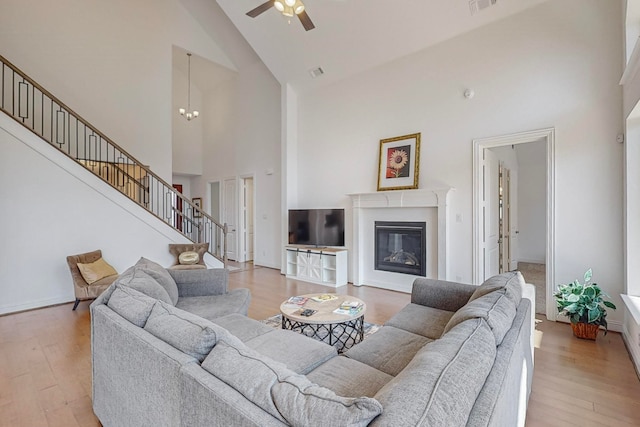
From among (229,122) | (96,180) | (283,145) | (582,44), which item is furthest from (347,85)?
(96,180)

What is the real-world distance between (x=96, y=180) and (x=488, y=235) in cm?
609

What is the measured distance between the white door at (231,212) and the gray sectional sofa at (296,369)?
5.90 meters

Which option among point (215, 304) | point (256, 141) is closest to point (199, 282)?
point (215, 304)

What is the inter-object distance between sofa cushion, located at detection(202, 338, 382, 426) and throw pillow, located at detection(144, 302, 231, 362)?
68 mm

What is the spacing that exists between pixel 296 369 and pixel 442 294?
1.73 m

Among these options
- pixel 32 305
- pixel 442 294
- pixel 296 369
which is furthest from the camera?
pixel 32 305

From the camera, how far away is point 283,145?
253 inches

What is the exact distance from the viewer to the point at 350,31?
16.0 ft

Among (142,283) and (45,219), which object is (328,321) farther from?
(45,219)

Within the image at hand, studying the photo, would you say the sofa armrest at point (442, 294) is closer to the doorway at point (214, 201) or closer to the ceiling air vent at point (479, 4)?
the ceiling air vent at point (479, 4)

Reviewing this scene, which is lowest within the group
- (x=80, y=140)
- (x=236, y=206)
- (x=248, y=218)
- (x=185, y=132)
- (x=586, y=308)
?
(x=586, y=308)

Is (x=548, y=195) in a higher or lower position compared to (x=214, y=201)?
lower

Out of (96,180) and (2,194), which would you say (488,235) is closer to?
(96,180)

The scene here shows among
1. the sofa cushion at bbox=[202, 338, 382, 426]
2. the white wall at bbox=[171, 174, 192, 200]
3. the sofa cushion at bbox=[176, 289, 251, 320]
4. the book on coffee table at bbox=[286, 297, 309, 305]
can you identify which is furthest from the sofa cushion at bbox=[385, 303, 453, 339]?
the white wall at bbox=[171, 174, 192, 200]
